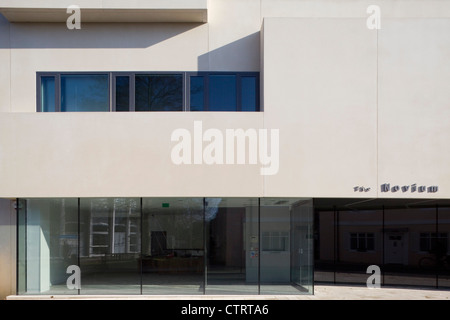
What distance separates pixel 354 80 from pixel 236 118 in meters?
3.97

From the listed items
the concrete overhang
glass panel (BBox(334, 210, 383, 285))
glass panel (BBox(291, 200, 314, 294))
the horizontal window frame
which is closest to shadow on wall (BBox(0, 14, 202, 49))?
the concrete overhang

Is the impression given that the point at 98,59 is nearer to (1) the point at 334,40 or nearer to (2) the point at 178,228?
(2) the point at 178,228

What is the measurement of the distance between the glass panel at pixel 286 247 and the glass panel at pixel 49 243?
21.4ft

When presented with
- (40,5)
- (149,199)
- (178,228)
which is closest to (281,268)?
(178,228)

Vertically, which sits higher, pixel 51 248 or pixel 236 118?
pixel 236 118

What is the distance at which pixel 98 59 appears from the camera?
1574 cm

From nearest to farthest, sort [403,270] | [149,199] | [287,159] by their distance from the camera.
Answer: [287,159]
[149,199]
[403,270]

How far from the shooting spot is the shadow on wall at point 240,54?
15.7 metres

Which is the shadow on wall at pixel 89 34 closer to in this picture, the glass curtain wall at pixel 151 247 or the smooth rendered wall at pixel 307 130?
the smooth rendered wall at pixel 307 130

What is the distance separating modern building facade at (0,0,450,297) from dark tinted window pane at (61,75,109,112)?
5 cm

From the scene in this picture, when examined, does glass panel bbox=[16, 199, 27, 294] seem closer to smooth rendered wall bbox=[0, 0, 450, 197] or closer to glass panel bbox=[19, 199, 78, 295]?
glass panel bbox=[19, 199, 78, 295]

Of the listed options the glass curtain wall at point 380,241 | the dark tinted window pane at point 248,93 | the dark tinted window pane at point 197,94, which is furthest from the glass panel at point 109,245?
the glass curtain wall at point 380,241

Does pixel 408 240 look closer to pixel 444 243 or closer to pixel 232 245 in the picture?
pixel 444 243

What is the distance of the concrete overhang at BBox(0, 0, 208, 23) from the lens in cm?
1482
